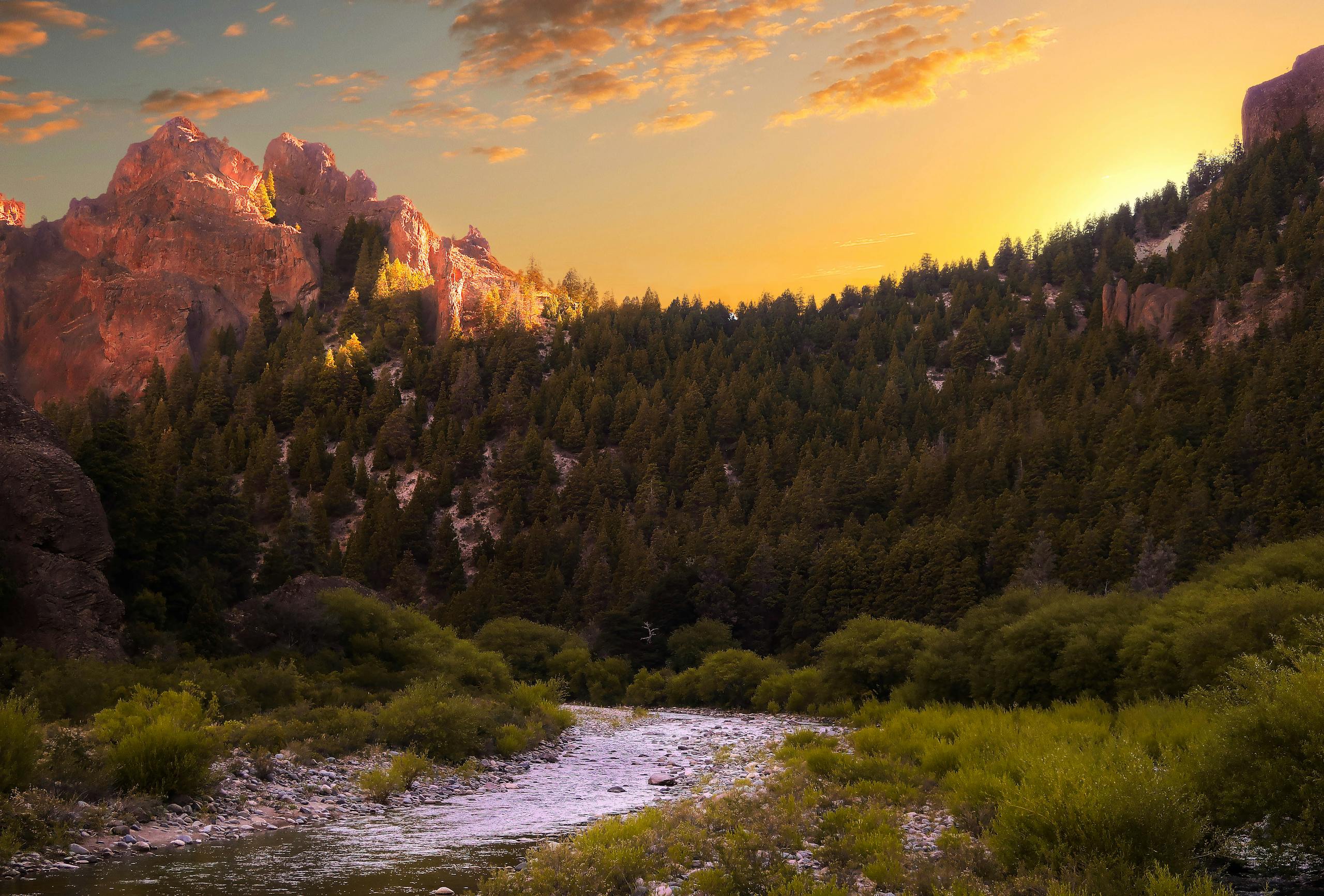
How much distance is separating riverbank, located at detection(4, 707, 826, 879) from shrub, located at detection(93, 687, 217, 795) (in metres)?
0.64

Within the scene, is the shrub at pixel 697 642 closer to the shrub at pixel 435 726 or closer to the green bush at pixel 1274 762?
the shrub at pixel 435 726

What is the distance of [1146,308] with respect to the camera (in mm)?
164250

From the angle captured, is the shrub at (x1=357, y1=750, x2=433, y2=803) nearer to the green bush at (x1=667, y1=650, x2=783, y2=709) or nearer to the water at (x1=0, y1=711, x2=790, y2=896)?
the water at (x1=0, y1=711, x2=790, y2=896)

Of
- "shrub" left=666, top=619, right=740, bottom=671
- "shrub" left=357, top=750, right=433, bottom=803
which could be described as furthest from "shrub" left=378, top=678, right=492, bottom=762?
"shrub" left=666, top=619, right=740, bottom=671

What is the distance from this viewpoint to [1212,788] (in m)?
17.4

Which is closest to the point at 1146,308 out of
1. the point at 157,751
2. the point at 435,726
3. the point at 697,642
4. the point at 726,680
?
the point at 697,642

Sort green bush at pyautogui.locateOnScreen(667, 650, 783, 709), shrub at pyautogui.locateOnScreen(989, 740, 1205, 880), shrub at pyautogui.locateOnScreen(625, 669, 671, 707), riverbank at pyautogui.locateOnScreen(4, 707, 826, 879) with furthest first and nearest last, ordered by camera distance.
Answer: shrub at pyautogui.locateOnScreen(625, 669, 671, 707)
green bush at pyautogui.locateOnScreen(667, 650, 783, 709)
riverbank at pyautogui.locateOnScreen(4, 707, 826, 879)
shrub at pyautogui.locateOnScreen(989, 740, 1205, 880)

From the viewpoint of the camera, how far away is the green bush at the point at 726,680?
2982 inches

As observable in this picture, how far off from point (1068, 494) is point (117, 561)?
90721mm

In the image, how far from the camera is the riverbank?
19125mm

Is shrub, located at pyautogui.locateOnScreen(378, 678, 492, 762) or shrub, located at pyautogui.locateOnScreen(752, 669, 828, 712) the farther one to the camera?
shrub, located at pyautogui.locateOnScreen(752, 669, 828, 712)

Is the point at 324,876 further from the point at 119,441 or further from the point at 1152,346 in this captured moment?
the point at 1152,346

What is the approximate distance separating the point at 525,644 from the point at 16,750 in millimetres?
68764

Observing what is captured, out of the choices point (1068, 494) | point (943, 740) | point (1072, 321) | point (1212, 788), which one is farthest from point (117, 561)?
point (1072, 321)
